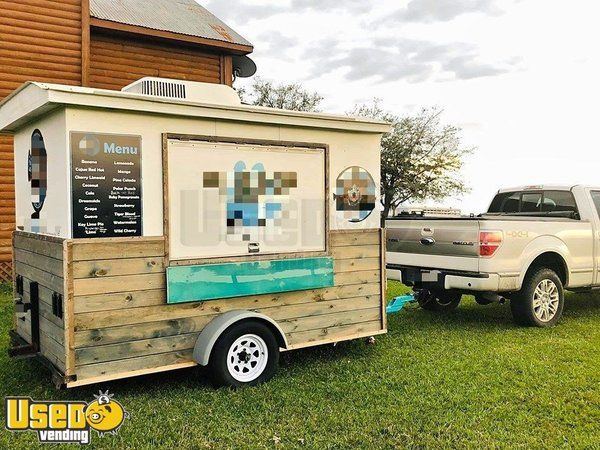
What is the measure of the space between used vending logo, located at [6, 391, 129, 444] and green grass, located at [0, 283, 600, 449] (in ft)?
0.34

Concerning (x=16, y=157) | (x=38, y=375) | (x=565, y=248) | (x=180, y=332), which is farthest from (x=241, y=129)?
(x=565, y=248)

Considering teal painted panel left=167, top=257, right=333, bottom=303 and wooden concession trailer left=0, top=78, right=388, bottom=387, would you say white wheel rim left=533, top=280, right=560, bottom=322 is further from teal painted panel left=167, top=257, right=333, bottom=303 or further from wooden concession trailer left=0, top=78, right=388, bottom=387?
teal painted panel left=167, top=257, right=333, bottom=303

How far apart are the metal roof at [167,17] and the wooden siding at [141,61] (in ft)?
1.32

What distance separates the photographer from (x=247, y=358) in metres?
5.24

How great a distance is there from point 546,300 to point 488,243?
1456mm

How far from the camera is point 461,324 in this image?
7.98m

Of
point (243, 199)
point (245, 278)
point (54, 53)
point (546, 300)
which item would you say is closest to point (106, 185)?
point (243, 199)

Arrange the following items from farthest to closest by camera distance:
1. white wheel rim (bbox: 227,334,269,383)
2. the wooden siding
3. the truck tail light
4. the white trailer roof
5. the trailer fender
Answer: the wooden siding < the truck tail light < white wheel rim (bbox: 227,334,269,383) < the trailer fender < the white trailer roof

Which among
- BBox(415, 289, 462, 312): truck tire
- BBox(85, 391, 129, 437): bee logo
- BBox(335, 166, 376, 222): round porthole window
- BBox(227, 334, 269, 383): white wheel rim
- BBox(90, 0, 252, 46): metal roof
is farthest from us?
BBox(90, 0, 252, 46): metal roof

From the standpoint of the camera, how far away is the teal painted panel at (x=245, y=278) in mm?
4965

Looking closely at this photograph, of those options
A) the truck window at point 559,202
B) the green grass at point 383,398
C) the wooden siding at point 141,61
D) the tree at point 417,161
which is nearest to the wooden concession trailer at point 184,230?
the green grass at point 383,398

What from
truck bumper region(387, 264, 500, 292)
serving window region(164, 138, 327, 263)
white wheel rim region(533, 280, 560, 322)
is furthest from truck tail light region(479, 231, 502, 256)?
serving window region(164, 138, 327, 263)

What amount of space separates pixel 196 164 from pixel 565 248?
219 inches

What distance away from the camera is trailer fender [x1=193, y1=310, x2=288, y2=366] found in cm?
490
